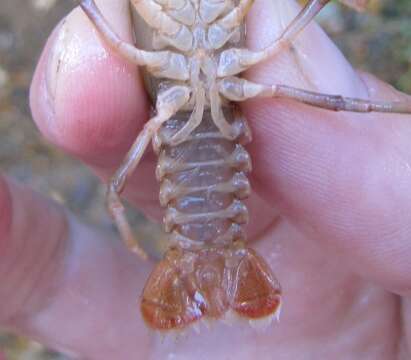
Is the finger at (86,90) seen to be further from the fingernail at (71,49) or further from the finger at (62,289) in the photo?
the finger at (62,289)

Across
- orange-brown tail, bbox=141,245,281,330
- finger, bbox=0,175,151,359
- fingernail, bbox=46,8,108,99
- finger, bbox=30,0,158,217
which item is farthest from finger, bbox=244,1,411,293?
finger, bbox=0,175,151,359

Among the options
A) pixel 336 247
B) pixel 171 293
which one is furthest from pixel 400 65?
pixel 171 293

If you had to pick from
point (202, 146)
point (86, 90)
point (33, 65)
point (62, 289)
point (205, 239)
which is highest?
point (86, 90)

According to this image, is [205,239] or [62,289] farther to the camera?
[62,289]

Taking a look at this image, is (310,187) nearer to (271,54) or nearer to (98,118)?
(271,54)

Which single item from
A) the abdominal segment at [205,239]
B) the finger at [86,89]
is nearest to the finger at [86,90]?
the finger at [86,89]

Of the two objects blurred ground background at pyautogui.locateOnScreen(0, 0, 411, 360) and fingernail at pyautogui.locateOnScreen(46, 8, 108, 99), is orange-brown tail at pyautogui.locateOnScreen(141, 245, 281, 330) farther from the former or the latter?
blurred ground background at pyautogui.locateOnScreen(0, 0, 411, 360)

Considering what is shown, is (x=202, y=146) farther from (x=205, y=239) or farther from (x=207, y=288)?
(x=207, y=288)

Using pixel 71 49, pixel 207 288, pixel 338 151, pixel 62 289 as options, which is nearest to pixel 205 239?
pixel 207 288
